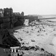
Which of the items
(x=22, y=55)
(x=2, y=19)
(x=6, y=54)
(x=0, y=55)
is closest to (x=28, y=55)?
(x=22, y=55)

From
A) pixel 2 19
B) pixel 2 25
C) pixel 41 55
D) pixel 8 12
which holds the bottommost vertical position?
pixel 41 55

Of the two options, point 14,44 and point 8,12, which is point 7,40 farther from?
point 8,12

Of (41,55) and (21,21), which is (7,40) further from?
(21,21)

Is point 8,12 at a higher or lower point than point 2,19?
higher

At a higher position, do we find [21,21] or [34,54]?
[21,21]

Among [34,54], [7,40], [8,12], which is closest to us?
[34,54]

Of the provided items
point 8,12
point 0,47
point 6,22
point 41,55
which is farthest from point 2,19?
point 41,55

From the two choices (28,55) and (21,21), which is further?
(21,21)

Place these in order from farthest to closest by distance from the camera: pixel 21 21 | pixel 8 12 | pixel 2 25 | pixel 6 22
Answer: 1. pixel 21 21
2. pixel 8 12
3. pixel 6 22
4. pixel 2 25

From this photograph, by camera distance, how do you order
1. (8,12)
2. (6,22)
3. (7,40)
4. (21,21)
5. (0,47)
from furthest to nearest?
(21,21) < (8,12) < (6,22) < (7,40) < (0,47)
